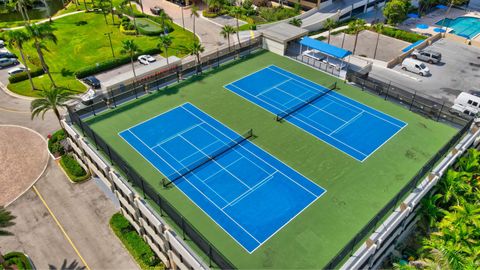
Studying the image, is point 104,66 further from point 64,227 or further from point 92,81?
point 64,227

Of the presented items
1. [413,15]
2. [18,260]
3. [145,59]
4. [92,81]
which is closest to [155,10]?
[145,59]

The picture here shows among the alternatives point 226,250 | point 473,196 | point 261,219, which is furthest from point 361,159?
point 226,250

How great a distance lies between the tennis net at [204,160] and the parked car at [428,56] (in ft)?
148

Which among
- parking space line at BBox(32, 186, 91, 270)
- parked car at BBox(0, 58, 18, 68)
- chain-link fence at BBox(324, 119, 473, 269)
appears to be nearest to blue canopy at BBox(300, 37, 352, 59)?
chain-link fence at BBox(324, 119, 473, 269)

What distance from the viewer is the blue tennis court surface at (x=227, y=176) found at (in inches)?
1128

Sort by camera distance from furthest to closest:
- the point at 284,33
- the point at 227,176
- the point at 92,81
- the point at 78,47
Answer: the point at 78,47 < the point at 92,81 < the point at 284,33 < the point at 227,176

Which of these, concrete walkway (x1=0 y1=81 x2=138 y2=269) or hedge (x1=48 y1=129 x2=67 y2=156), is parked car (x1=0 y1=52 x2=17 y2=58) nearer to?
hedge (x1=48 y1=129 x2=67 y2=156)

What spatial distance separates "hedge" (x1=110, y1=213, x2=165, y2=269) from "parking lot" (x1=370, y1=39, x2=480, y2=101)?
155 feet

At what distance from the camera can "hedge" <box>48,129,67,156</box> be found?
4403 cm

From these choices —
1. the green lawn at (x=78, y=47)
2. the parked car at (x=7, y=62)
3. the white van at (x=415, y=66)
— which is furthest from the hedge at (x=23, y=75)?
the white van at (x=415, y=66)

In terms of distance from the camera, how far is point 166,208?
27.5 metres

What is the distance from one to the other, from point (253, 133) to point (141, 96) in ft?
51.3

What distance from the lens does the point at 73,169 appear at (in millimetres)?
41094

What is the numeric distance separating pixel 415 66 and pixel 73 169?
56597 mm
